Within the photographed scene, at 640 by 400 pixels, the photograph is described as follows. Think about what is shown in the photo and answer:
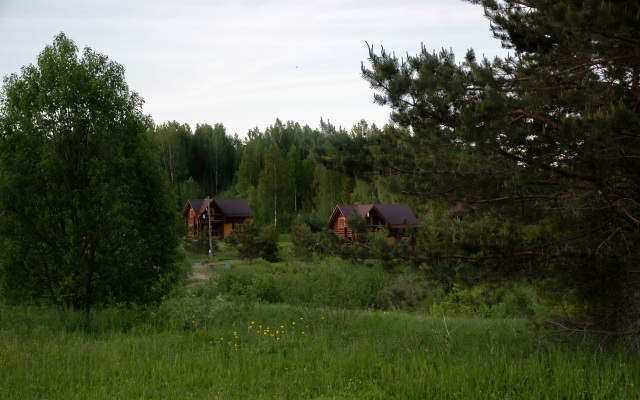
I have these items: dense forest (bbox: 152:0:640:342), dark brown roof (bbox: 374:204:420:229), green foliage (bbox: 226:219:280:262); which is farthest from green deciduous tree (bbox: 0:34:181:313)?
dark brown roof (bbox: 374:204:420:229)

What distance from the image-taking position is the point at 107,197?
9266 mm

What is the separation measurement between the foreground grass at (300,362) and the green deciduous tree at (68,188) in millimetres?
929

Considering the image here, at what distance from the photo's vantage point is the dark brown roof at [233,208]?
161ft

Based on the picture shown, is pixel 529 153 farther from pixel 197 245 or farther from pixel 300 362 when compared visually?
pixel 197 245

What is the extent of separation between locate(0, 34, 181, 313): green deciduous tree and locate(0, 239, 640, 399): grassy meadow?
28.3 inches

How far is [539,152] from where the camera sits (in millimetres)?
5648

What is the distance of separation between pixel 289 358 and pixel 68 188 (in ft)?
18.7

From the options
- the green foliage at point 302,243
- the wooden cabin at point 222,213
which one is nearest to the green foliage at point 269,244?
the green foliage at point 302,243

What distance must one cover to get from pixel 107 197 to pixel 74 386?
4282 millimetres

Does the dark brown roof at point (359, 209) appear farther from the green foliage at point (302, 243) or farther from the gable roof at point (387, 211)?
the green foliage at point (302, 243)

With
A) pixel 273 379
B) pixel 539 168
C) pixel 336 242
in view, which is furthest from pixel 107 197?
pixel 539 168

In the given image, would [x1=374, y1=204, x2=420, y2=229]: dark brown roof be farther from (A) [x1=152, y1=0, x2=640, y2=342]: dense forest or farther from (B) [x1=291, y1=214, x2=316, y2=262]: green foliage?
(A) [x1=152, y1=0, x2=640, y2=342]: dense forest

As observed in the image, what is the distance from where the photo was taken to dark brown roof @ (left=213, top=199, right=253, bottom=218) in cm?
4897

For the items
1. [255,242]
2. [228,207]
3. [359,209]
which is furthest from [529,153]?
[228,207]
